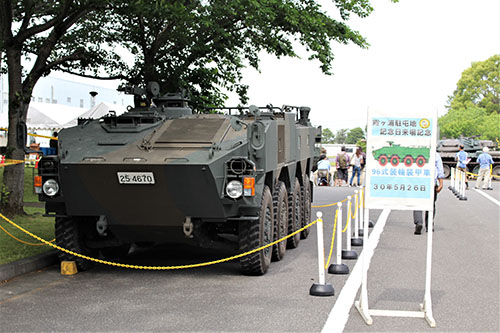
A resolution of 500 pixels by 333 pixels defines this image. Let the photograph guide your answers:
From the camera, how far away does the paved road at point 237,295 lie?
7867 mm

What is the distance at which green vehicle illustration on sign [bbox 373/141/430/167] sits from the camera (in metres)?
8.45

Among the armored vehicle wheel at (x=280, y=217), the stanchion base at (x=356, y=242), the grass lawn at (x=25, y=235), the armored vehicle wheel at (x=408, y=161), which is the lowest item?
the stanchion base at (x=356, y=242)

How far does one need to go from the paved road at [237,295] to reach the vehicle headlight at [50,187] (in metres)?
1.18

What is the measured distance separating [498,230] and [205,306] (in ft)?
32.3

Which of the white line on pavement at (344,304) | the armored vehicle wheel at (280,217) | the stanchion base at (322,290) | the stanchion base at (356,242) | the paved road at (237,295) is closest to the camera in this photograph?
the white line on pavement at (344,304)

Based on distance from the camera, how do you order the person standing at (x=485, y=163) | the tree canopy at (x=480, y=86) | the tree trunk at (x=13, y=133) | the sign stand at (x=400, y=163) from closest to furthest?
the sign stand at (x=400, y=163) → the tree trunk at (x=13, y=133) → the person standing at (x=485, y=163) → the tree canopy at (x=480, y=86)

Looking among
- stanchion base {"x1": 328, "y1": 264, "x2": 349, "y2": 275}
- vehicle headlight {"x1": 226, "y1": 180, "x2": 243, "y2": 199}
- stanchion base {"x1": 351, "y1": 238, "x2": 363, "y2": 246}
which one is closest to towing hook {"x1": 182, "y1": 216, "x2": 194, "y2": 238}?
vehicle headlight {"x1": 226, "y1": 180, "x2": 243, "y2": 199}

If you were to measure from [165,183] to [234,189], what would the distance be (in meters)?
0.90

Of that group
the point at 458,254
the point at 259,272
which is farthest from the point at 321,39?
the point at 259,272

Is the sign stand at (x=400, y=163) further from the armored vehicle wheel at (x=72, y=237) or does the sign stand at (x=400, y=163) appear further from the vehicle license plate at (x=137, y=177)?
the armored vehicle wheel at (x=72, y=237)

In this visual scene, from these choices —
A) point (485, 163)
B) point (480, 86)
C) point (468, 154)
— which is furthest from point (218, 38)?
point (480, 86)

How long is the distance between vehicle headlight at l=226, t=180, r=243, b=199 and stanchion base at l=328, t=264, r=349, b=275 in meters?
1.85

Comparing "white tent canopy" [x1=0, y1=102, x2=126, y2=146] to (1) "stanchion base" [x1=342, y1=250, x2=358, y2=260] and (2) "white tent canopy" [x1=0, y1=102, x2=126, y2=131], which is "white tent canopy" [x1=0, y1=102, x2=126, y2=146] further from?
(1) "stanchion base" [x1=342, y1=250, x2=358, y2=260]

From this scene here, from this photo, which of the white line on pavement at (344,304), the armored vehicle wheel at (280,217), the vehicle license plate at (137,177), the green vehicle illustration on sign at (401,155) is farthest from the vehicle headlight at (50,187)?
A: the green vehicle illustration on sign at (401,155)
